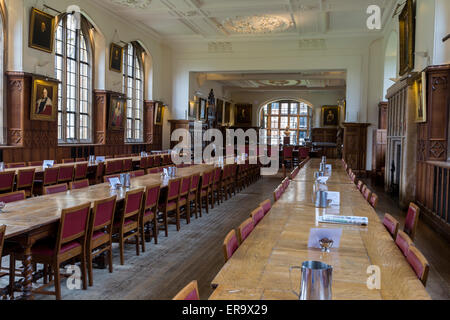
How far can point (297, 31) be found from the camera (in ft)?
51.2

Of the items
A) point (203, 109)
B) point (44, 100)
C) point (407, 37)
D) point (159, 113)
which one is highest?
point (407, 37)

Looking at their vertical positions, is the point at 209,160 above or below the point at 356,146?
below

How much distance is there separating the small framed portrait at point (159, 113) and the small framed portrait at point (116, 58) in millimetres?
2926

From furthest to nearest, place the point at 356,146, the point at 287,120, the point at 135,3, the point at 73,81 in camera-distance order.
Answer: the point at 287,120 < the point at 356,146 < the point at 135,3 < the point at 73,81

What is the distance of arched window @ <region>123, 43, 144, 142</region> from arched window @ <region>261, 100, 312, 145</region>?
15.1 m

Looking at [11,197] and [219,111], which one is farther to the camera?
[219,111]

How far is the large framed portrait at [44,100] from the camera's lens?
9.92 metres

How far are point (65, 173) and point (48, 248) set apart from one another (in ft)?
14.8

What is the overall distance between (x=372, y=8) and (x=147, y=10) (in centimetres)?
746

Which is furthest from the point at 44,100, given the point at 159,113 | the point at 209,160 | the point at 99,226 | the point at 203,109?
the point at 203,109

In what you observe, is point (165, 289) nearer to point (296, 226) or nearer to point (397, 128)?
point (296, 226)

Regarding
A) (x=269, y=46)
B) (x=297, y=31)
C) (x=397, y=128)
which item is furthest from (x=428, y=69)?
(x=269, y=46)

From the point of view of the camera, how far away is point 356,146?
16.2 meters

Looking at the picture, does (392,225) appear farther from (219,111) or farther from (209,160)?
(219,111)
